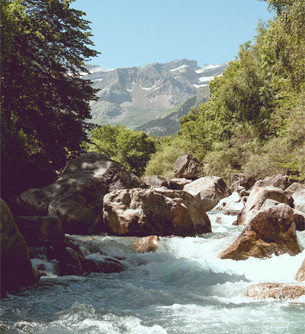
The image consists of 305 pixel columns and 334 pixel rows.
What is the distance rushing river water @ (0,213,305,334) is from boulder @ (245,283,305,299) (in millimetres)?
141

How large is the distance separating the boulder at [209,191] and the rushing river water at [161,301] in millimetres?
11779

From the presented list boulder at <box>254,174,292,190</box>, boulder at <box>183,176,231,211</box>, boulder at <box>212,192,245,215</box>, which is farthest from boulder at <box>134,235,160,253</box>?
boulder at <box>254,174,292,190</box>

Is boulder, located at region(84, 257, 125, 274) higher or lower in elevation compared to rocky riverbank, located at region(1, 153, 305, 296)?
lower

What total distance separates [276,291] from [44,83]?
680 inches

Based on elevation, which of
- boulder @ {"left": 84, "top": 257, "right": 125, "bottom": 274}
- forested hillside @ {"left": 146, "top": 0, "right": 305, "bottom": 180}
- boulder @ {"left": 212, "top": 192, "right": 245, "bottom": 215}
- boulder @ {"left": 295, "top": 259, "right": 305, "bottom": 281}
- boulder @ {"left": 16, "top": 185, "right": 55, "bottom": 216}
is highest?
forested hillside @ {"left": 146, "top": 0, "right": 305, "bottom": 180}

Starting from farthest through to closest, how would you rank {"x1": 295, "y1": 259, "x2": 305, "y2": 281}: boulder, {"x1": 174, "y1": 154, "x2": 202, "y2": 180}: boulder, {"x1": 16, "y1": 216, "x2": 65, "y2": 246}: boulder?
{"x1": 174, "y1": 154, "x2": 202, "y2": 180}: boulder
{"x1": 16, "y1": 216, "x2": 65, "y2": 246}: boulder
{"x1": 295, "y1": 259, "x2": 305, "y2": 281}: boulder

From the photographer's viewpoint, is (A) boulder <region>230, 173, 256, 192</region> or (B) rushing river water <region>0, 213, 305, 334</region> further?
(A) boulder <region>230, 173, 256, 192</region>

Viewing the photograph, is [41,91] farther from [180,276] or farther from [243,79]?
[243,79]

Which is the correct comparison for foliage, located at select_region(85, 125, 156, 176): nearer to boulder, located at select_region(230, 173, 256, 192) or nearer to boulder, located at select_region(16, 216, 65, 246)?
boulder, located at select_region(230, 173, 256, 192)

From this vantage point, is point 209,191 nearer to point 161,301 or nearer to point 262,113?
point 262,113

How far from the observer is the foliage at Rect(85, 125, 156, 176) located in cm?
5058

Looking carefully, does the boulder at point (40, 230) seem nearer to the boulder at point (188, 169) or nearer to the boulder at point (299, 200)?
the boulder at point (299, 200)

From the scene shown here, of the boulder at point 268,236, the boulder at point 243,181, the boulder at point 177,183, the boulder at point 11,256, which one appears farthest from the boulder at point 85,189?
the boulder at point 177,183

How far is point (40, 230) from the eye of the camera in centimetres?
808
